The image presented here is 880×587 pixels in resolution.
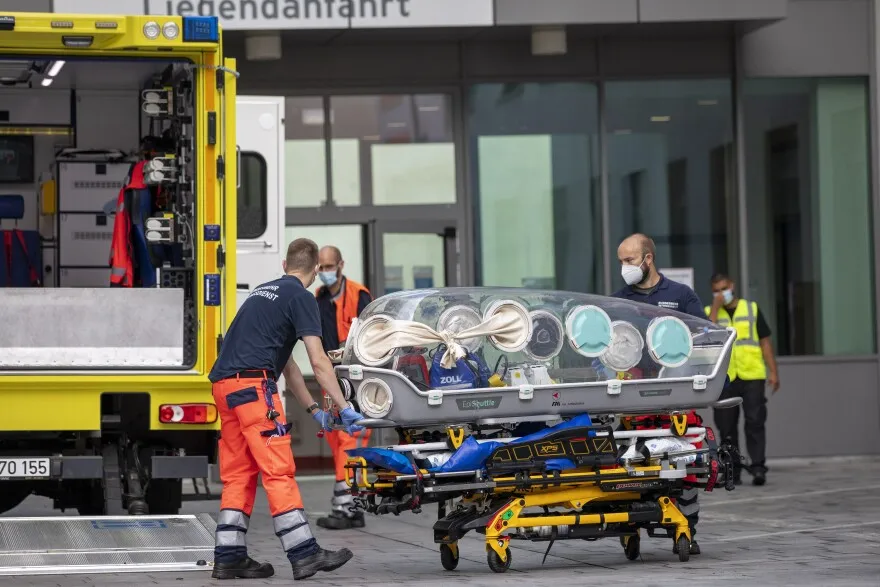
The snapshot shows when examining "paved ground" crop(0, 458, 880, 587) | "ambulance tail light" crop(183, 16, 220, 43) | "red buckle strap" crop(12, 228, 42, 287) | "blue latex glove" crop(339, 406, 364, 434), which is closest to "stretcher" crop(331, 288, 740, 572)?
"blue latex glove" crop(339, 406, 364, 434)

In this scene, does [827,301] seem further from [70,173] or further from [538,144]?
[70,173]

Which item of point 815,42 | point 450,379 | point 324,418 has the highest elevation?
point 815,42

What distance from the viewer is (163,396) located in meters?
9.41

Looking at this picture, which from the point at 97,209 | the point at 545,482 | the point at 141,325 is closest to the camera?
the point at 545,482

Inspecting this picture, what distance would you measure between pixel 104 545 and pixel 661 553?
2895 mm

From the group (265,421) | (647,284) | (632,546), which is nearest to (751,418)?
(647,284)

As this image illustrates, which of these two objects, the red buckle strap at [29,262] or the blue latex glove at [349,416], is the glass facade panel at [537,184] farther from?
the blue latex glove at [349,416]

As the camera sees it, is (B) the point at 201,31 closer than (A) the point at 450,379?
No

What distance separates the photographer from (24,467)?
928 centimetres

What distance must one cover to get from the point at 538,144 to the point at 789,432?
11.2 feet

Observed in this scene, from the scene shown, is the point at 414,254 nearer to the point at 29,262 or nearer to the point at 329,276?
the point at 29,262

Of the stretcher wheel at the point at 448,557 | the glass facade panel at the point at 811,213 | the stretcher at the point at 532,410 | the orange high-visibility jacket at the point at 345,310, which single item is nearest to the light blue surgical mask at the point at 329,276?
the orange high-visibility jacket at the point at 345,310

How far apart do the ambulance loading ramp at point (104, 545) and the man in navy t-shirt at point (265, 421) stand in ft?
1.51

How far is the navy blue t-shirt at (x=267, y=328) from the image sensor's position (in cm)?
809
